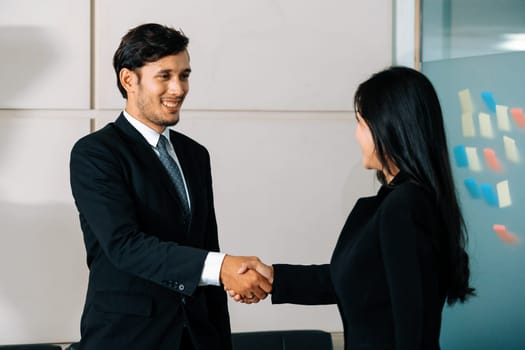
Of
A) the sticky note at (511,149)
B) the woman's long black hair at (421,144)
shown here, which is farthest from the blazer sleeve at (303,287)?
the sticky note at (511,149)

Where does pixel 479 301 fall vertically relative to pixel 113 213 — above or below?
below

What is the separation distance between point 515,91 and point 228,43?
51.4 inches

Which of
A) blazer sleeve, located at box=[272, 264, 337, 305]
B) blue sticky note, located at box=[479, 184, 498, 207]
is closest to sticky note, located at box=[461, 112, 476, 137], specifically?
blue sticky note, located at box=[479, 184, 498, 207]

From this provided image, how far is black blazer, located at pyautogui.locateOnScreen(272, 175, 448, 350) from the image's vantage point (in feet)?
6.21

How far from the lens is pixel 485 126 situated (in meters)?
3.75

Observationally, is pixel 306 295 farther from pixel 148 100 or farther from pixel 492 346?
pixel 492 346

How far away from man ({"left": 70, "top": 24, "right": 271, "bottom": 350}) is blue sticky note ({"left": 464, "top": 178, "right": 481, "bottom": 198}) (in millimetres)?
1521

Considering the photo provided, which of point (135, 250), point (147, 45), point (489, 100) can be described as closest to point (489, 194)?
point (489, 100)

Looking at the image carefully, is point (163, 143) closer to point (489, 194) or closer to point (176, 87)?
point (176, 87)

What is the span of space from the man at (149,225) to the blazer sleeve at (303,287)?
→ 0.08m

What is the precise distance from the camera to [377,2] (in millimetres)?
3643

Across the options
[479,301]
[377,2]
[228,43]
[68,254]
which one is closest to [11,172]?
[68,254]

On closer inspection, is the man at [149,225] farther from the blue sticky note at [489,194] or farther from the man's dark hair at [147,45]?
the blue sticky note at [489,194]

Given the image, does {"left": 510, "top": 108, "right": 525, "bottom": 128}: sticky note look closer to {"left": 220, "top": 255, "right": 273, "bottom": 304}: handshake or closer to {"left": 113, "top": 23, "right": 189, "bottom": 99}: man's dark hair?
{"left": 220, "top": 255, "right": 273, "bottom": 304}: handshake
